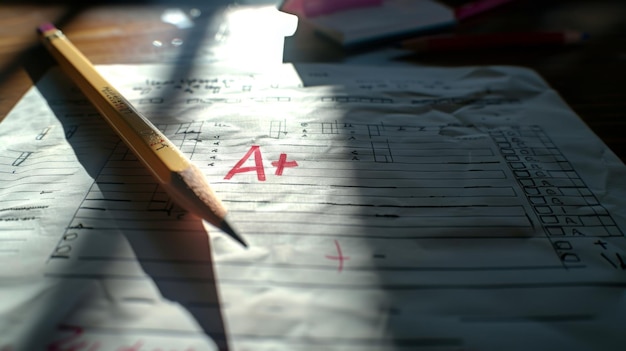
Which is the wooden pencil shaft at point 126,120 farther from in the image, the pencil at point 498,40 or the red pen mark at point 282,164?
the pencil at point 498,40

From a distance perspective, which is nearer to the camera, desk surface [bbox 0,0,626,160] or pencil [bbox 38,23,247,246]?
pencil [bbox 38,23,247,246]

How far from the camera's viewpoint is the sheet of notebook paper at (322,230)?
218mm

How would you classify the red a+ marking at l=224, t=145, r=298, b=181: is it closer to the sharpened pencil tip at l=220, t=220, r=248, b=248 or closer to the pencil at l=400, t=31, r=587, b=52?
the sharpened pencil tip at l=220, t=220, r=248, b=248

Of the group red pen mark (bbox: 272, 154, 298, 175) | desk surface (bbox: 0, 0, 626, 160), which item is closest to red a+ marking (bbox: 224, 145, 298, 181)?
red pen mark (bbox: 272, 154, 298, 175)

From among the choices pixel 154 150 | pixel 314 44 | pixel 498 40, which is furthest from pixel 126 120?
pixel 498 40

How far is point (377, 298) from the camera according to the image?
0.23 metres

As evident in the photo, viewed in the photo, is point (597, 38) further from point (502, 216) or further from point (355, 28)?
point (502, 216)

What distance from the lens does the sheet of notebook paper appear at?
0.22 m

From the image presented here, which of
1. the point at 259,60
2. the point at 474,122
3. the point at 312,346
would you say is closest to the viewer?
the point at 312,346

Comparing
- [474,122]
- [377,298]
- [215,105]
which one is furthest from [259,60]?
[377,298]

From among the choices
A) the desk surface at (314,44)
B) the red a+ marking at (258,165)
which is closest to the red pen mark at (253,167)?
the red a+ marking at (258,165)

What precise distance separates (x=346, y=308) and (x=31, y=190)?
0.22 metres

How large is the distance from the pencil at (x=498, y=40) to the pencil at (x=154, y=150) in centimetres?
32

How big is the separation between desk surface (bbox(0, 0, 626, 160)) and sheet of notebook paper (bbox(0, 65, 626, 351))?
2.1 inches
